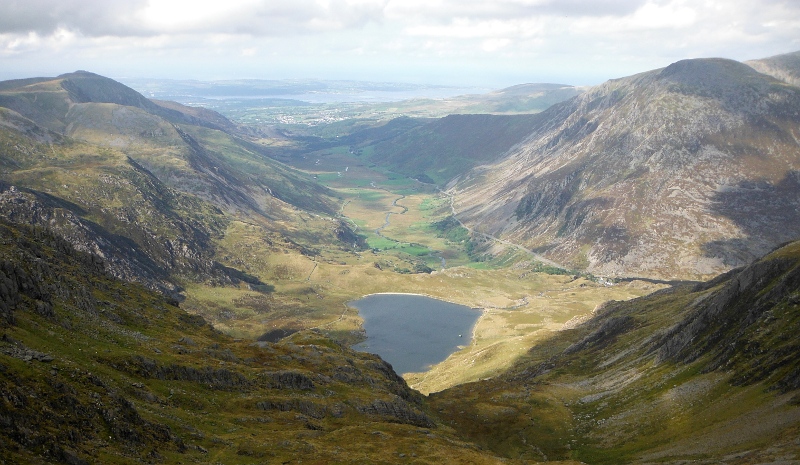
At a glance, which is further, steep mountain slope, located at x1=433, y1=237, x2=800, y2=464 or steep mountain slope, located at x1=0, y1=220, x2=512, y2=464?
steep mountain slope, located at x1=433, y1=237, x2=800, y2=464

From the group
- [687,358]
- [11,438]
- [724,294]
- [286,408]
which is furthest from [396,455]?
[724,294]

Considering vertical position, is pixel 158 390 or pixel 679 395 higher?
pixel 158 390

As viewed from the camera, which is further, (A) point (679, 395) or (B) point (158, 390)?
(A) point (679, 395)

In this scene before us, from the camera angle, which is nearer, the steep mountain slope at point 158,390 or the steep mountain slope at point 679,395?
the steep mountain slope at point 158,390
